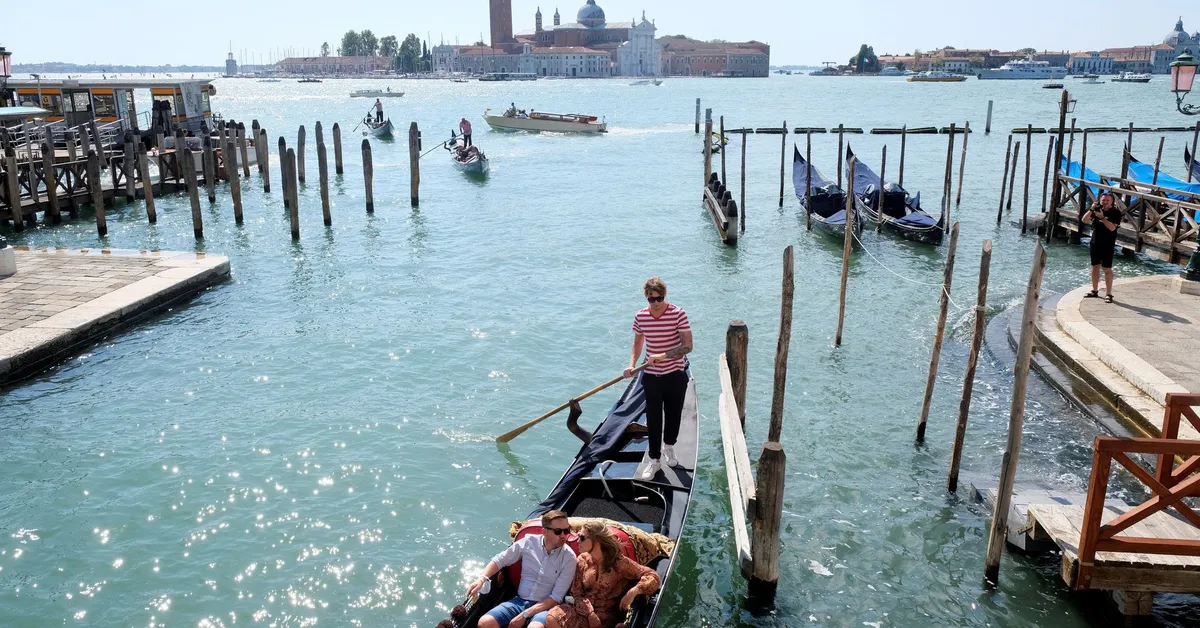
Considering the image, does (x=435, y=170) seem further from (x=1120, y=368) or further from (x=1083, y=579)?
(x=1083, y=579)

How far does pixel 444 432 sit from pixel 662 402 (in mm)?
3025

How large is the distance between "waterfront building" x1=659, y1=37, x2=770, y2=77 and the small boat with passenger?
118 metres

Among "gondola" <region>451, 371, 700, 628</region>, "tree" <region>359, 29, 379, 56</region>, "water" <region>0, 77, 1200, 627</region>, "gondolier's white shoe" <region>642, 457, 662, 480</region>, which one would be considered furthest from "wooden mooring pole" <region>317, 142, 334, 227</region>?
"tree" <region>359, 29, 379, 56</region>

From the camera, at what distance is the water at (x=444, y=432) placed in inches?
230

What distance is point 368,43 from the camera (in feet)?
604

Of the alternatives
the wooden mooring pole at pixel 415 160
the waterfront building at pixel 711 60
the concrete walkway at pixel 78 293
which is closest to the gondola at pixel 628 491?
the concrete walkway at pixel 78 293

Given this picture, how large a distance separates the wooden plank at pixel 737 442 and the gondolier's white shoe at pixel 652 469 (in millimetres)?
541

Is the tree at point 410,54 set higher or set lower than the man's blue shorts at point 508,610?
higher

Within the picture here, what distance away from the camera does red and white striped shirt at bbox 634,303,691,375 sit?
6027 millimetres

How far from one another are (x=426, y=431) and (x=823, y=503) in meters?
3.81

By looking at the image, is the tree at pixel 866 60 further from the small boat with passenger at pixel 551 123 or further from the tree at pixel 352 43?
the small boat with passenger at pixel 551 123

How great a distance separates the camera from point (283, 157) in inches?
771

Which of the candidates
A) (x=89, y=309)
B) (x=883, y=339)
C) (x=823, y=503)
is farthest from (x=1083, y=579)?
(x=89, y=309)

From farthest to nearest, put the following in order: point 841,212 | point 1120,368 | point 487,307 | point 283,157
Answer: point 283,157 → point 841,212 → point 487,307 → point 1120,368
